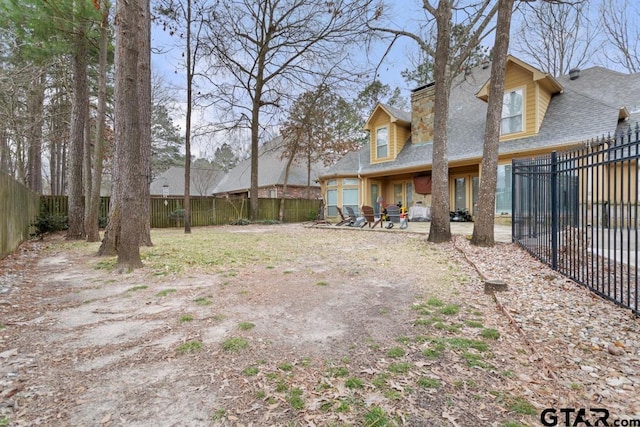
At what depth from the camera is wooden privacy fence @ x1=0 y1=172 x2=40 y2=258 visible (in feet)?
19.6

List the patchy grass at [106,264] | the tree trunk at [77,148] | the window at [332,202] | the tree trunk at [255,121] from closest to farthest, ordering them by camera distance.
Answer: the patchy grass at [106,264], the tree trunk at [77,148], the tree trunk at [255,121], the window at [332,202]

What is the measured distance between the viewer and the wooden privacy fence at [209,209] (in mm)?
13491

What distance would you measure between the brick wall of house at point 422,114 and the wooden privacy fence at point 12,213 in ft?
48.0

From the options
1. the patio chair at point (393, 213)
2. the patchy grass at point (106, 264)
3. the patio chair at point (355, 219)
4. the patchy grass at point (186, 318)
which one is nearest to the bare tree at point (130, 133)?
the patchy grass at point (106, 264)

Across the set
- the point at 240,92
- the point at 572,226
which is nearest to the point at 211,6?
the point at 240,92

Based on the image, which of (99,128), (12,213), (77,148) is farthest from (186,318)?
(77,148)

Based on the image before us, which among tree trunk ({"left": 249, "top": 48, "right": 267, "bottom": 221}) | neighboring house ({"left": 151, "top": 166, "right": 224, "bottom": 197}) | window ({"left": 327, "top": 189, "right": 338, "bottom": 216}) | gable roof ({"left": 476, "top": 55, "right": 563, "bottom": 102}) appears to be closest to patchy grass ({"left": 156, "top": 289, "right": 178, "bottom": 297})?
gable roof ({"left": 476, "top": 55, "right": 563, "bottom": 102})

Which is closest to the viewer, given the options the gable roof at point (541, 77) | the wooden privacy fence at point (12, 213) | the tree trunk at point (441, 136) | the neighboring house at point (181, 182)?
the wooden privacy fence at point (12, 213)

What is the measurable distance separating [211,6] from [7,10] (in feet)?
18.7

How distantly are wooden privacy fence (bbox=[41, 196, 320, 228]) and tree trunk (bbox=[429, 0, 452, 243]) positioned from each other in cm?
1274

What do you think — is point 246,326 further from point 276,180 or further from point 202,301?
point 276,180

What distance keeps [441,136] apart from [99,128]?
8.71m

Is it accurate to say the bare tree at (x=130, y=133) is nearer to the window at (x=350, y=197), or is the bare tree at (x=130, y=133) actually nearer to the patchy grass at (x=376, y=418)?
the patchy grass at (x=376, y=418)

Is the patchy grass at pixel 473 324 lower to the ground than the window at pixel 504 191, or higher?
lower
